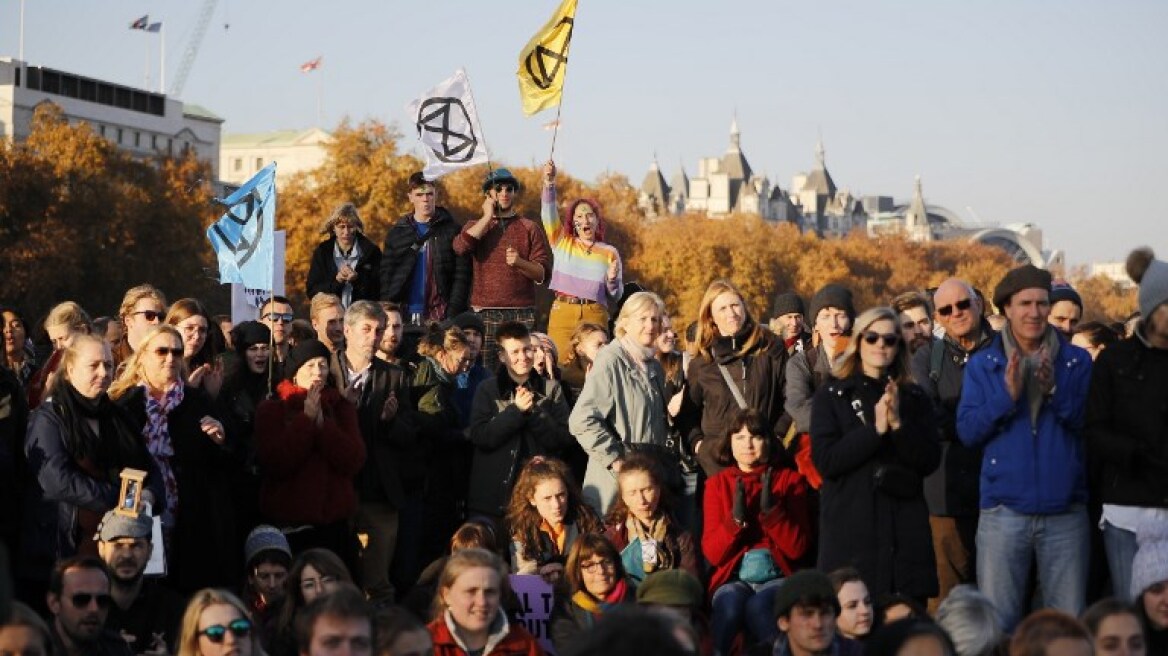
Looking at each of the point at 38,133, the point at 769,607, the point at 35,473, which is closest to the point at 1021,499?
the point at 769,607

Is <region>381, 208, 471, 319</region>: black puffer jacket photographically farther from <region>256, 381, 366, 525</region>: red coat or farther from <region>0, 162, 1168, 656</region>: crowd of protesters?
<region>256, 381, 366, 525</region>: red coat

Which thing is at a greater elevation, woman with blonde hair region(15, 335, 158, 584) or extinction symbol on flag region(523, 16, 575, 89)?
extinction symbol on flag region(523, 16, 575, 89)

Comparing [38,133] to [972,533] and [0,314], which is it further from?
[972,533]

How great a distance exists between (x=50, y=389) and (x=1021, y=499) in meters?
4.78

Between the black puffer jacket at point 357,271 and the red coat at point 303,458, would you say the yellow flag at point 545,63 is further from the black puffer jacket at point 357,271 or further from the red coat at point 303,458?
the red coat at point 303,458

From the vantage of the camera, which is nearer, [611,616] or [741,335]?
[611,616]

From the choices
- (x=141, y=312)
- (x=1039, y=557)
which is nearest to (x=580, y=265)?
(x=141, y=312)

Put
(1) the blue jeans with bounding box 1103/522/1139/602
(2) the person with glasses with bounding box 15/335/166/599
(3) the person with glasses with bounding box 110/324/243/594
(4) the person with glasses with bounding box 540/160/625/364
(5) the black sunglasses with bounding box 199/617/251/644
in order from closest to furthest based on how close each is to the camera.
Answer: (5) the black sunglasses with bounding box 199/617/251/644 < (1) the blue jeans with bounding box 1103/522/1139/602 < (2) the person with glasses with bounding box 15/335/166/599 < (3) the person with glasses with bounding box 110/324/243/594 < (4) the person with glasses with bounding box 540/160/625/364

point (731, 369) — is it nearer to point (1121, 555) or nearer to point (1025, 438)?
point (1025, 438)

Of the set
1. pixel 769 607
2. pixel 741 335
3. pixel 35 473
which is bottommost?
pixel 769 607

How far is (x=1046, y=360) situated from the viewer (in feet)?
31.6

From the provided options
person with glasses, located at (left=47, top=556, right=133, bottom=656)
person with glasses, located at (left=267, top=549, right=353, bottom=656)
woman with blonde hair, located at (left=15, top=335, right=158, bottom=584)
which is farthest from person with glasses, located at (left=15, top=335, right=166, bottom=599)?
person with glasses, located at (left=47, top=556, right=133, bottom=656)

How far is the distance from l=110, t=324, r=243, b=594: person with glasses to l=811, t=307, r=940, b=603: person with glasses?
3.19 metres

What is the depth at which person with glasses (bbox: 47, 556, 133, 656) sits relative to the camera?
8.45 metres
